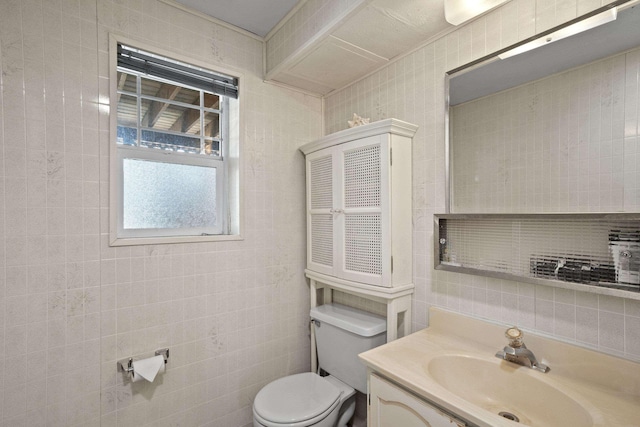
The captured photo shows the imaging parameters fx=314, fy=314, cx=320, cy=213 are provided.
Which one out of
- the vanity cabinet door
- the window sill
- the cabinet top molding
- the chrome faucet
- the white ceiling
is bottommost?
the vanity cabinet door

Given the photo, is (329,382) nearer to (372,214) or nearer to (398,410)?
(398,410)

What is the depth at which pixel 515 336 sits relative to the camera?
107 cm

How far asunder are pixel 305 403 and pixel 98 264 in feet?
3.67

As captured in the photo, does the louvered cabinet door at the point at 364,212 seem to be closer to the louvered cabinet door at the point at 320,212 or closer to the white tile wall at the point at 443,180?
the louvered cabinet door at the point at 320,212

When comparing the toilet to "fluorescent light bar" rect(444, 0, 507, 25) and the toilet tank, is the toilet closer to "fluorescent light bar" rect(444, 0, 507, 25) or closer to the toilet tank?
the toilet tank

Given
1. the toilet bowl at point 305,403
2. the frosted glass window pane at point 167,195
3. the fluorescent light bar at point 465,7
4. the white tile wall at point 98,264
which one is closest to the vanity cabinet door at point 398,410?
the toilet bowl at point 305,403

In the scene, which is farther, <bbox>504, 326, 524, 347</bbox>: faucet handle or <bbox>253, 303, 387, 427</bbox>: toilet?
<bbox>253, 303, 387, 427</bbox>: toilet

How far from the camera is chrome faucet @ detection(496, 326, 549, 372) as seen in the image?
1080 millimetres

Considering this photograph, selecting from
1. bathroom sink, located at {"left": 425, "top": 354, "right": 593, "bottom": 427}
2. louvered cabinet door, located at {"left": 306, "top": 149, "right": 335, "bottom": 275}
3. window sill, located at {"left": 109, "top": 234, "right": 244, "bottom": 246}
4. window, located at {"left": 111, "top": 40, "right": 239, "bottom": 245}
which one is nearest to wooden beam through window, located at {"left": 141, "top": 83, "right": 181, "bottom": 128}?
window, located at {"left": 111, "top": 40, "right": 239, "bottom": 245}

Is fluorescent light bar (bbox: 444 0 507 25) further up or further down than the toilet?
further up

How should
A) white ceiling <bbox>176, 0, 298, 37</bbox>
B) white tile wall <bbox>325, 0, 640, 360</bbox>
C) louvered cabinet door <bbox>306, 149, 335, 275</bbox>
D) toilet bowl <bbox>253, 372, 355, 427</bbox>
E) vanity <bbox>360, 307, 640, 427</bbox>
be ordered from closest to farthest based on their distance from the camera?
vanity <bbox>360, 307, 640, 427</bbox>, white tile wall <bbox>325, 0, 640, 360</bbox>, toilet bowl <bbox>253, 372, 355, 427</bbox>, white ceiling <bbox>176, 0, 298, 37</bbox>, louvered cabinet door <bbox>306, 149, 335, 275</bbox>

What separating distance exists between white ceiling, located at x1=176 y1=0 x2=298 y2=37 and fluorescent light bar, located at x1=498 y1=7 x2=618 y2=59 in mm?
1045

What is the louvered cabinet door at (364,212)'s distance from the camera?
1463mm

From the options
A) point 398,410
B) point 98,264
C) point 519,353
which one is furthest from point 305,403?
point 98,264
